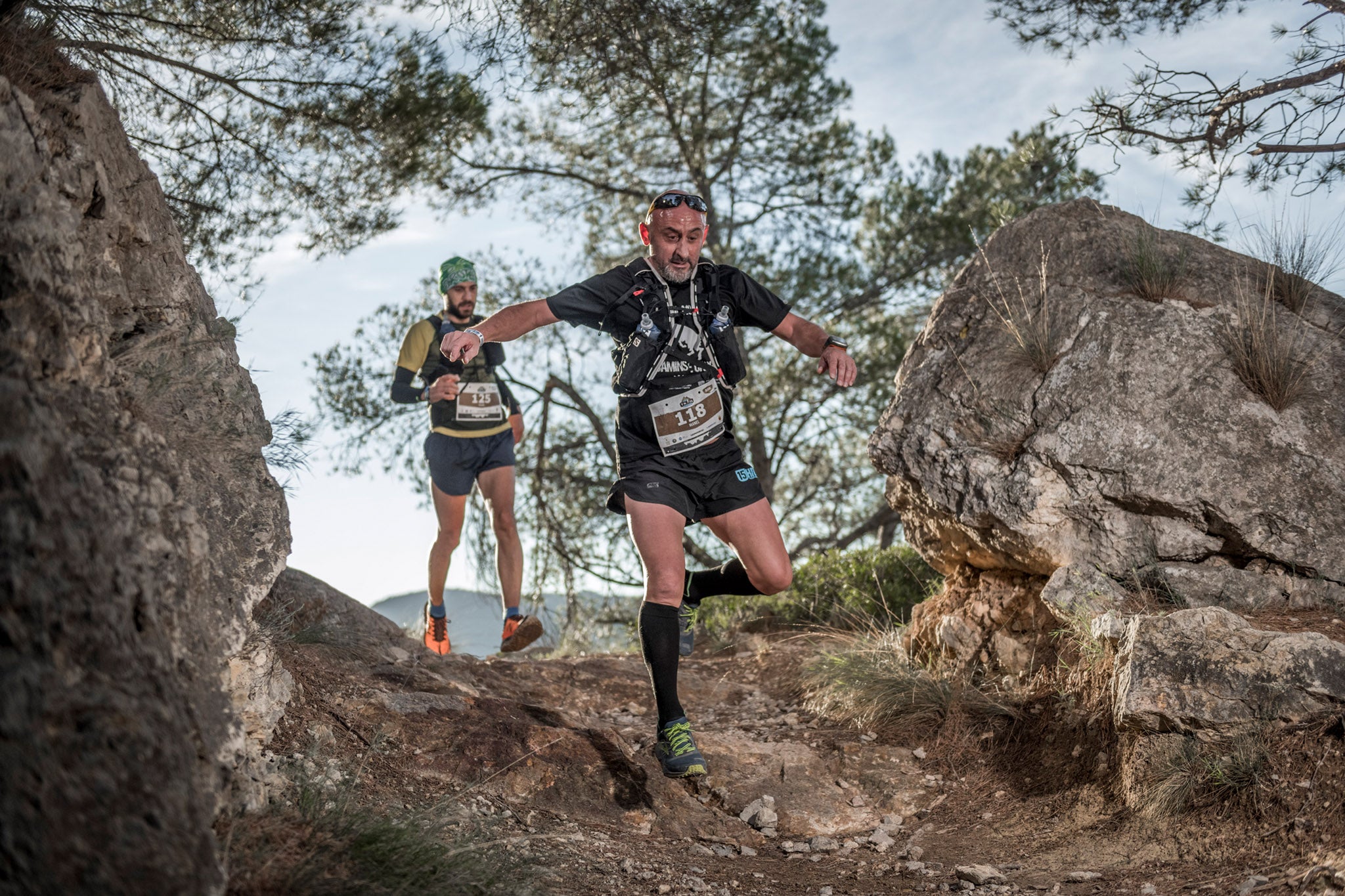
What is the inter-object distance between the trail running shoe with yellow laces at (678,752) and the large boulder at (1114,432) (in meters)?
1.80

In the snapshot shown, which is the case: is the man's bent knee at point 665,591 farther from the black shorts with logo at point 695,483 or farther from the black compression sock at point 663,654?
the black shorts with logo at point 695,483

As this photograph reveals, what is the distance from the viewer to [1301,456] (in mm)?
4512

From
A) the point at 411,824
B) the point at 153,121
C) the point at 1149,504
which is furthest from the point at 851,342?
the point at 411,824

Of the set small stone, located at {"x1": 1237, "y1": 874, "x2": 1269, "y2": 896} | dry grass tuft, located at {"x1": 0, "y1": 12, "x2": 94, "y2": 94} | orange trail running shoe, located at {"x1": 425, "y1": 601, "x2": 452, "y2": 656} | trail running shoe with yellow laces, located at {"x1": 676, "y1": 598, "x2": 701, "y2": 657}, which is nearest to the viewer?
small stone, located at {"x1": 1237, "y1": 874, "x2": 1269, "y2": 896}

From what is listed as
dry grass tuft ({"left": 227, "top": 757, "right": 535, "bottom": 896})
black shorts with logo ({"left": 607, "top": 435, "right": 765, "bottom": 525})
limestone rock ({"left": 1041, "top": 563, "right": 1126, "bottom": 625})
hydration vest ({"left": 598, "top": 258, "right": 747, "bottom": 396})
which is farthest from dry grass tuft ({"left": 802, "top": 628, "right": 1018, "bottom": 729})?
dry grass tuft ({"left": 227, "top": 757, "right": 535, "bottom": 896})

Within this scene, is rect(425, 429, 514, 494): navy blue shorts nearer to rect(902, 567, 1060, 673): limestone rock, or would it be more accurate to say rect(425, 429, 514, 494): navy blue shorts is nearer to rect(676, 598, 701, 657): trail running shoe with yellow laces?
rect(676, 598, 701, 657): trail running shoe with yellow laces

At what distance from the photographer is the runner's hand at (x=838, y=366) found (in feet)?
14.0

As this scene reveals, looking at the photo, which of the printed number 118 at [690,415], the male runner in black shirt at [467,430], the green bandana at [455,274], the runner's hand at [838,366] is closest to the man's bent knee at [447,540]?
the male runner in black shirt at [467,430]

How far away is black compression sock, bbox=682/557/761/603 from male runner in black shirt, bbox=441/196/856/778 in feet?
0.81

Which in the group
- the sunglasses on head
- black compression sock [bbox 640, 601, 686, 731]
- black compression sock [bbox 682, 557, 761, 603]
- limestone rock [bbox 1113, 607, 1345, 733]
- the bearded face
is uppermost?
the sunglasses on head

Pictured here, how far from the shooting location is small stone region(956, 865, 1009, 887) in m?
3.45

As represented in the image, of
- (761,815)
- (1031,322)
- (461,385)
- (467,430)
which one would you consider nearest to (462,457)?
(467,430)

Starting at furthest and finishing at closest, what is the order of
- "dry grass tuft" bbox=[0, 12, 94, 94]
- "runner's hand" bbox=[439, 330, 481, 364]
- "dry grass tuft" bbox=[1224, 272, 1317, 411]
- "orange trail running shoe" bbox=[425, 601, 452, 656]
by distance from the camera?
"orange trail running shoe" bbox=[425, 601, 452, 656]
"dry grass tuft" bbox=[1224, 272, 1317, 411]
"runner's hand" bbox=[439, 330, 481, 364]
"dry grass tuft" bbox=[0, 12, 94, 94]

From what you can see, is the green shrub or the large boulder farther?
the green shrub
